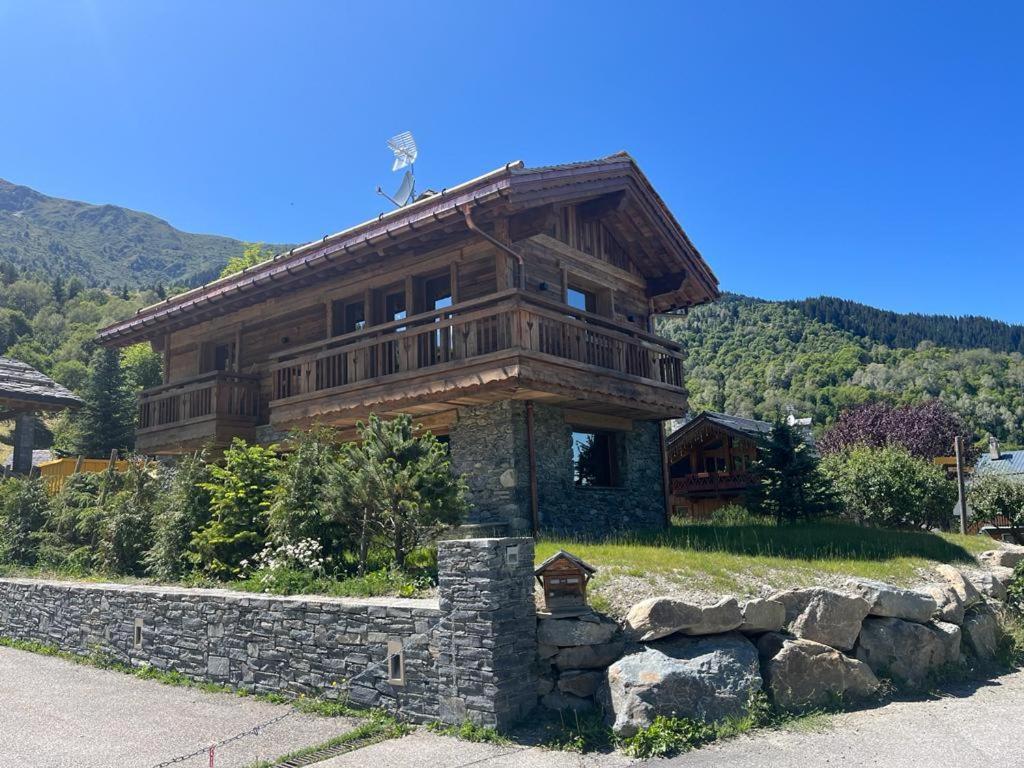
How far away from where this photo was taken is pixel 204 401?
16641mm

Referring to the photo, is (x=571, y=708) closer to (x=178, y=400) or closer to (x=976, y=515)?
(x=178, y=400)

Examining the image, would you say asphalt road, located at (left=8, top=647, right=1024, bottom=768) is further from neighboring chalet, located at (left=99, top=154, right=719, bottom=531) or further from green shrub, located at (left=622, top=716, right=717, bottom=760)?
neighboring chalet, located at (left=99, top=154, right=719, bottom=531)

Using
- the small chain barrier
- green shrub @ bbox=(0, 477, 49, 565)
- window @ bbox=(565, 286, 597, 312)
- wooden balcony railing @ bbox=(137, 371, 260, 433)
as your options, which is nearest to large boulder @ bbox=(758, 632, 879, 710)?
the small chain barrier

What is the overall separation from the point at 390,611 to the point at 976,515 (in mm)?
17524

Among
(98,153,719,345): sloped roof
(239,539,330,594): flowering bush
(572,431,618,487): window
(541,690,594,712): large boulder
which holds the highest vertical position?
(98,153,719,345): sloped roof

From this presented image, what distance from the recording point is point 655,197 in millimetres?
15320

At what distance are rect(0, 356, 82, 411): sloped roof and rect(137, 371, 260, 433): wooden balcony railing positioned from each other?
3349 millimetres

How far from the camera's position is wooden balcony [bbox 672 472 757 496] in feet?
96.4

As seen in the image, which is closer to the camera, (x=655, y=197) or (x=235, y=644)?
(x=235, y=644)

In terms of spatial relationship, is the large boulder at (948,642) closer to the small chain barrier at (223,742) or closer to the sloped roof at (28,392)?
the small chain barrier at (223,742)

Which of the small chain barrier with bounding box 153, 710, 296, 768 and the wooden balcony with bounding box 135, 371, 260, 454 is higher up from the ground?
the wooden balcony with bounding box 135, 371, 260, 454

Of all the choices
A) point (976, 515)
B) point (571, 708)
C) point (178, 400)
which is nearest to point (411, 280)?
point (178, 400)

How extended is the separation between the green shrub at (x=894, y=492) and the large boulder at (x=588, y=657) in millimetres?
10117

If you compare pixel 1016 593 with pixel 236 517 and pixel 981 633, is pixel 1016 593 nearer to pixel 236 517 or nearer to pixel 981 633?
pixel 981 633
